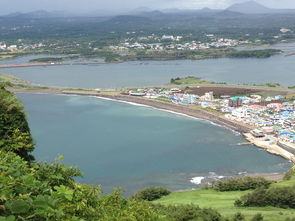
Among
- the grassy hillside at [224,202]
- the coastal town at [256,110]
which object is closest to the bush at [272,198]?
the grassy hillside at [224,202]

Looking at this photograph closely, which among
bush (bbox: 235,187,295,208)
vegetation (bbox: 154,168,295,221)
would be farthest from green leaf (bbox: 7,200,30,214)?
bush (bbox: 235,187,295,208)

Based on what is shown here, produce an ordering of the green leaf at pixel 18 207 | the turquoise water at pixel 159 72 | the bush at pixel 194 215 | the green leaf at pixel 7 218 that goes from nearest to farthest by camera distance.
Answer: the green leaf at pixel 7 218 < the green leaf at pixel 18 207 < the bush at pixel 194 215 < the turquoise water at pixel 159 72

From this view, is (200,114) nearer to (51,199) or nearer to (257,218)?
(257,218)

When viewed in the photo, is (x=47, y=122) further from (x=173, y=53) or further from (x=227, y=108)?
(x=173, y=53)

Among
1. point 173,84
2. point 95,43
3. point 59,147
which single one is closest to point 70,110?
point 59,147

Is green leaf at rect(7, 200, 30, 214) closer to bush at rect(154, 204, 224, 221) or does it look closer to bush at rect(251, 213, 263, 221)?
bush at rect(154, 204, 224, 221)

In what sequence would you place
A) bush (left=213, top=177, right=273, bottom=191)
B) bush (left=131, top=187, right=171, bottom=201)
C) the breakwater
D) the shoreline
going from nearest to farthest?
bush (left=131, top=187, right=171, bottom=201) → bush (left=213, top=177, right=273, bottom=191) → the shoreline → the breakwater

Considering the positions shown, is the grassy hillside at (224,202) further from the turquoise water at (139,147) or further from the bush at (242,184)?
the turquoise water at (139,147)

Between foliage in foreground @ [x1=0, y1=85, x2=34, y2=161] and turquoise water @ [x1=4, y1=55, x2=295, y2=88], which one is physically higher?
foliage in foreground @ [x1=0, y1=85, x2=34, y2=161]
